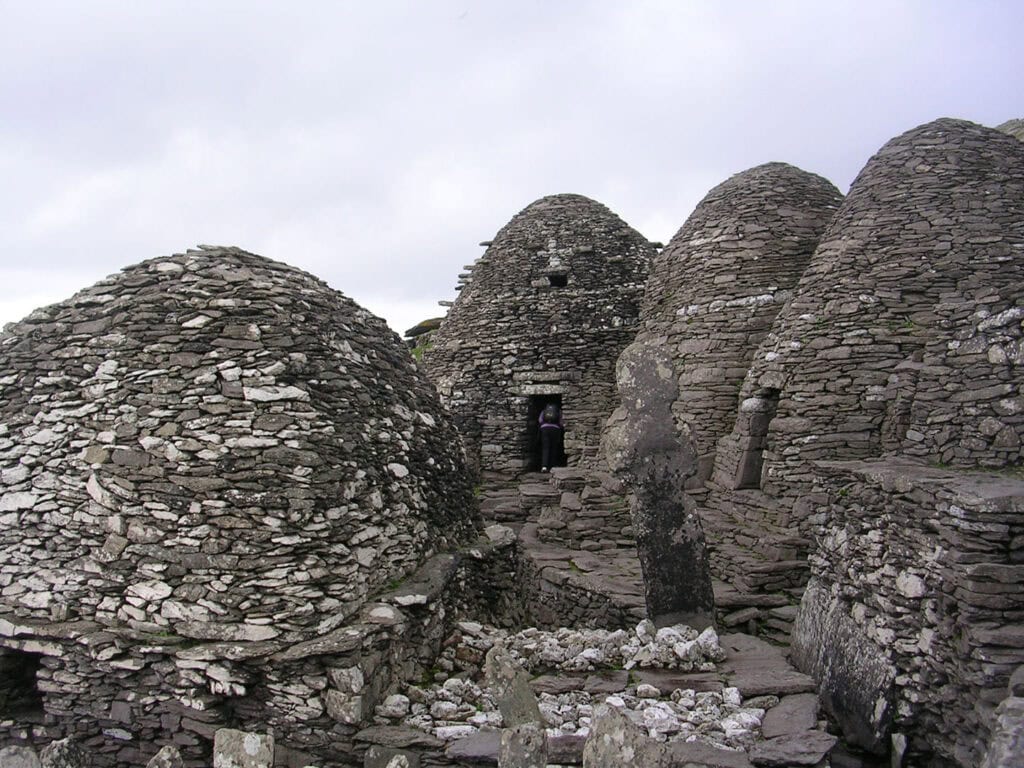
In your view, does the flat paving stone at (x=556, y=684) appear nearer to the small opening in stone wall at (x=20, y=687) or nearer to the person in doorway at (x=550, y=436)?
the small opening in stone wall at (x=20, y=687)

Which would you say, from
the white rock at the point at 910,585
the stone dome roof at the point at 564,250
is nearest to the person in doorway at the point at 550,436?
the stone dome roof at the point at 564,250

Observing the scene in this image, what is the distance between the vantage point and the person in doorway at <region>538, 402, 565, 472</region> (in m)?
16.0

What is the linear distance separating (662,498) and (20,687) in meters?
6.21

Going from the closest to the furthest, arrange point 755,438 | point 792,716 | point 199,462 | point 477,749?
point 477,749
point 792,716
point 199,462
point 755,438

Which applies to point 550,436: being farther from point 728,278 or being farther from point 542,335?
point 728,278

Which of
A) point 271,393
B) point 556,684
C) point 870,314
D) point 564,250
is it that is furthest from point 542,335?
point 556,684

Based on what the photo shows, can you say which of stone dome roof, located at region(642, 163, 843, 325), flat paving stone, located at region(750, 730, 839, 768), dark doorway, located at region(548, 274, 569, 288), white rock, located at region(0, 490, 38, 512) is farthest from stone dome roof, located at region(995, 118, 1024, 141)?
white rock, located at region(0, 490, 38, 512)

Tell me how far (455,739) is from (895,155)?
33.6 feet

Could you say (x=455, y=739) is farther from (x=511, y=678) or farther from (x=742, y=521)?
(x=742, y=521)

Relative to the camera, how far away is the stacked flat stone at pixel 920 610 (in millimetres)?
4828

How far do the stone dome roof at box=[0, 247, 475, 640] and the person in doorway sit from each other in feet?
28.4

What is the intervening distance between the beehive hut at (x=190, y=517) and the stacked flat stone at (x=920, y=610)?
3757 millimetres

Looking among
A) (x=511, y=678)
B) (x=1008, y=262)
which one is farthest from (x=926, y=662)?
(x=1008, y=262)

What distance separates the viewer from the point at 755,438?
35.2ft
